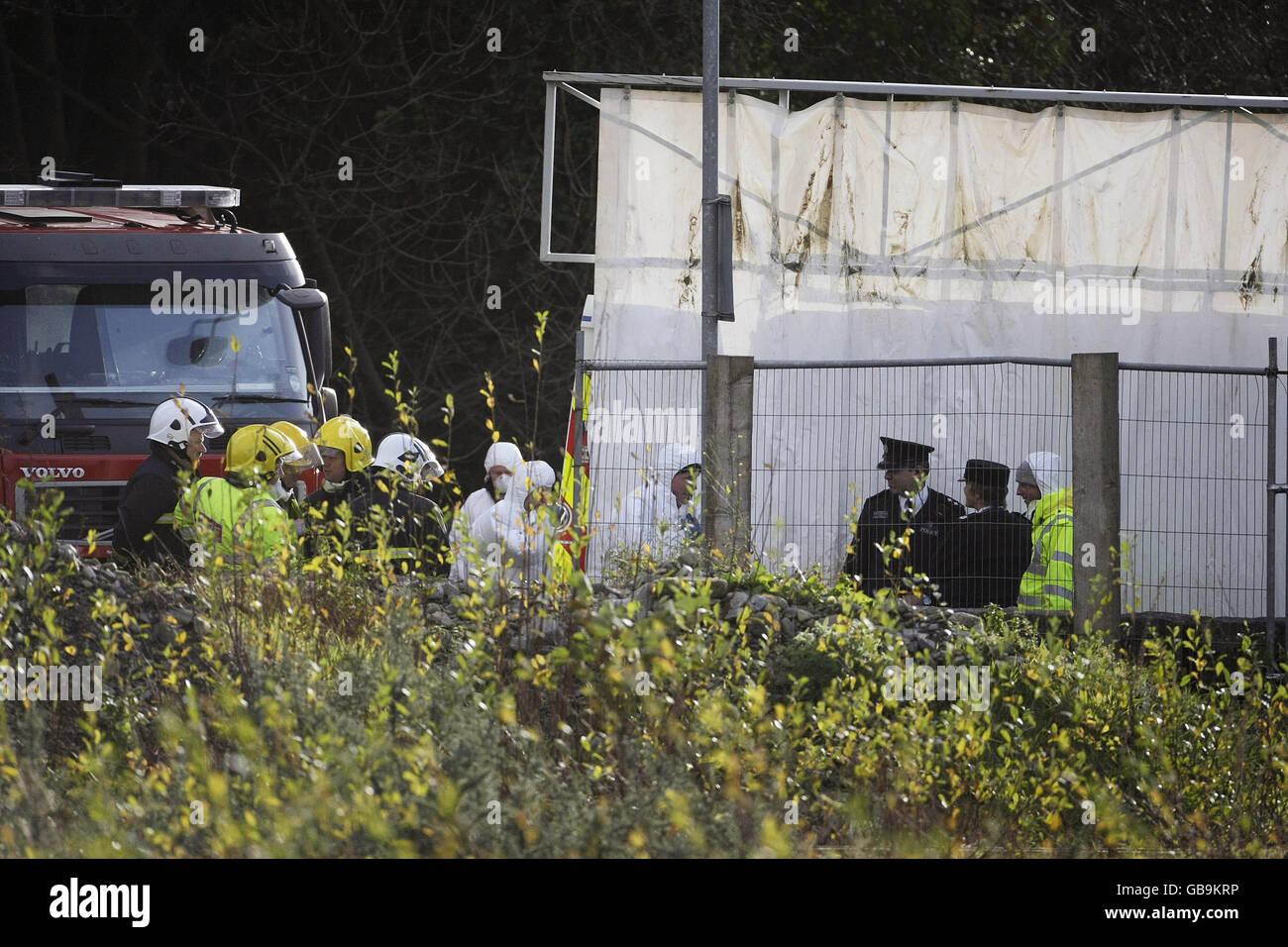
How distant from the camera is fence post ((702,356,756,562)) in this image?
8430 millimetres

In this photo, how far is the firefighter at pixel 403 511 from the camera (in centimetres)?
714

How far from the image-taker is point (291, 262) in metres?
11.7

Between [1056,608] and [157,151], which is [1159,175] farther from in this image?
[157,151]

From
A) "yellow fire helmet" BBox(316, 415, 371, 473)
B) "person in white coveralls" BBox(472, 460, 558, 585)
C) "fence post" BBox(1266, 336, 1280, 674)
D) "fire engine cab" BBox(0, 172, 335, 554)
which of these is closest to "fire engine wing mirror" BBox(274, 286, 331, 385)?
"fire engine cab" BBox(0, 172, 335, 554)

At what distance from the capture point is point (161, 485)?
29.4 feet

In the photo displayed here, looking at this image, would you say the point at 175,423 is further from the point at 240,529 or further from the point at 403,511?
the point at 240,529

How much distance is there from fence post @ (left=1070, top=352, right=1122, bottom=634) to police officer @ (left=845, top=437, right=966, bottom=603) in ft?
2.27

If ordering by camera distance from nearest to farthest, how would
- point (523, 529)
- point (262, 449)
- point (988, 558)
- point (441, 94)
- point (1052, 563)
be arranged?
point (523, 529), point (1052, 563), point (988, 558), point (262, 449), point (441, 94)

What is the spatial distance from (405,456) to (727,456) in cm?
169

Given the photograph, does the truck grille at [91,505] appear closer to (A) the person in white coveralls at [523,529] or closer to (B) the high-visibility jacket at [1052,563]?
(A) the person in white coveralls at [523,529]

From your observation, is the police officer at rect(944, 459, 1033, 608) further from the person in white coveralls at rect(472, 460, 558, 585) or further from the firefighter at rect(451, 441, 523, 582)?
the firefighter at rect(451, 441, 523, 582)

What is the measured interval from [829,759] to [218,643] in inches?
93.8

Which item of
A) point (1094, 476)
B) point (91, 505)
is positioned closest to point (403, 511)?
point (91, 505)

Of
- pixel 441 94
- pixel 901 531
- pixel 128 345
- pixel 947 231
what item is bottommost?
pixel 901 531
